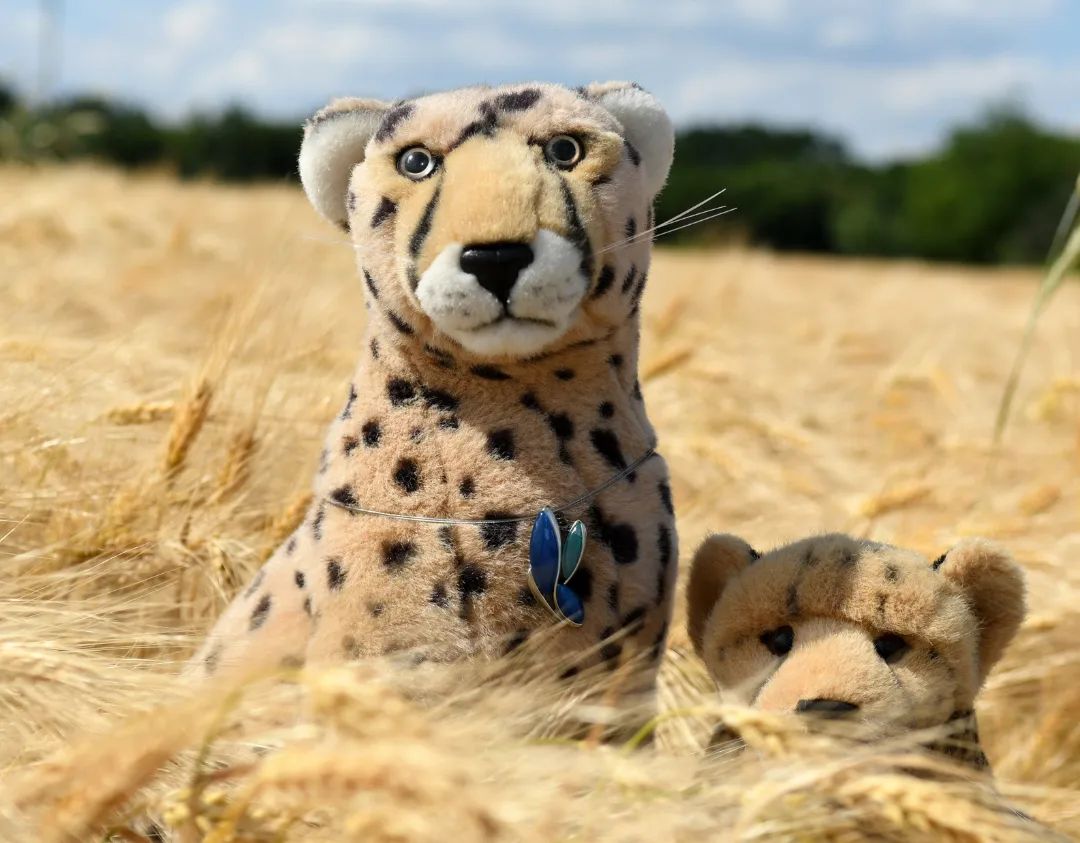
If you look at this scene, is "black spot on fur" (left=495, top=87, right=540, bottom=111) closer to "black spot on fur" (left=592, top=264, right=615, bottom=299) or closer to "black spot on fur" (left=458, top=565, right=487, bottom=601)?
"black spot on fur" (left=592, top=264, right=615, bottom=299)

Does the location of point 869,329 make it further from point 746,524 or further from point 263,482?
point 263,482

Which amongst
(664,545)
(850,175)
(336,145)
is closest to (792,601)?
(664,545)

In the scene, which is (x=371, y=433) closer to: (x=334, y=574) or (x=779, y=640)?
(x=334, y=574)

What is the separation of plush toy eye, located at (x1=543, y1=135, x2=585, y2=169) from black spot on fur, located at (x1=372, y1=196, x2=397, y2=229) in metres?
0.17

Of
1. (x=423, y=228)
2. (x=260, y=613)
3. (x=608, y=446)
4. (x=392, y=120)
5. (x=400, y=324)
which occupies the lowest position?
(x=260, y=613)

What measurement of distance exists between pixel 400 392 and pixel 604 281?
0.26 meters

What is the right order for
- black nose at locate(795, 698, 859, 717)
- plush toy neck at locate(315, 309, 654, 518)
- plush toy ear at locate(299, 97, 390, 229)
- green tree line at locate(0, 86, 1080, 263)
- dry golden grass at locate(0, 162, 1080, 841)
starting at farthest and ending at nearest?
green tree line at locate(0, 86, 1080, 263) → plush toy ear at locate(299, 97, 390, 229) → plush toy neck at locate(315, 309, 654, 518) → black nose at locate(795, 698, 859, 717) → dry golden grass at locate(0, 162, 1080, 841)

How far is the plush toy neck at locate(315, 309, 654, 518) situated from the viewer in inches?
48.8

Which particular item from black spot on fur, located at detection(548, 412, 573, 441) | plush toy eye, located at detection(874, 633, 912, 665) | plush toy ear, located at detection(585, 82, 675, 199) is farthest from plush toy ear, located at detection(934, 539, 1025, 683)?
plush toy ear, located at detection(585, 82, 675, 199)

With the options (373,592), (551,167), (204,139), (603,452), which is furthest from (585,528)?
(204,139)

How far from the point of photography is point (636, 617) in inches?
51.1

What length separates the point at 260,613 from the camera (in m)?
1.33

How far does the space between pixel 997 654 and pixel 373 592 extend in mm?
702

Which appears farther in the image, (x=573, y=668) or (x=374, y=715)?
(x=573, y=668)
